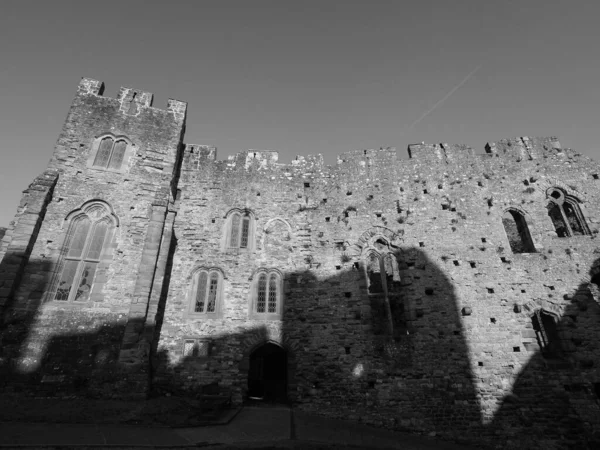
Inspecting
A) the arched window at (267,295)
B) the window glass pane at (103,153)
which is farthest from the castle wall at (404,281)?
the window glass pane at (103,153)

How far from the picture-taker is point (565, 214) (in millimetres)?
13672

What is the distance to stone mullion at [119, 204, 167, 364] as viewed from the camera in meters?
9.78

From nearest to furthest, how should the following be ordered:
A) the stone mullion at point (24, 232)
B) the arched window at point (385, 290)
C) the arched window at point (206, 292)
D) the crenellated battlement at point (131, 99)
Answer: the stone mullion at point (24, 232)
the arched window at point (385, 290)
the arched window at point (206, 292)
the crenellated battlement at point (131, 99)

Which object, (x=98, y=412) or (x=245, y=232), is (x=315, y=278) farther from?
(x=98, y=412)

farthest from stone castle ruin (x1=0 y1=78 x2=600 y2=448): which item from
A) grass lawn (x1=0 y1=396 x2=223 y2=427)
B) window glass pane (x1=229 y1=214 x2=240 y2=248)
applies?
grass lawn (x1=0 y1=396 x2=223 y2=427)

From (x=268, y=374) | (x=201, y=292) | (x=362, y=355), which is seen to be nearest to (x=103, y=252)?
(x=201, y=292)

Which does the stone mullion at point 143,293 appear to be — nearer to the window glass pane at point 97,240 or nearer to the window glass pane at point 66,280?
the window glass pane at point 97,240

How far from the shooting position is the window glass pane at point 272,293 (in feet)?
41.0

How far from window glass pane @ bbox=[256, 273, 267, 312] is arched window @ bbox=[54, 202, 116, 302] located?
573 centimetres

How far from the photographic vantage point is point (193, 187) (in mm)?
14766

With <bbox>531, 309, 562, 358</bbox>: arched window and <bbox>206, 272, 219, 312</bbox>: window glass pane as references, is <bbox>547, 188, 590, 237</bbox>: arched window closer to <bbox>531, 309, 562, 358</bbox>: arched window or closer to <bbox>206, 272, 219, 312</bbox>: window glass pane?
<bbox>531, 309, 562, 358</bbox>: arched window

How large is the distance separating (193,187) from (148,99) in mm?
4836

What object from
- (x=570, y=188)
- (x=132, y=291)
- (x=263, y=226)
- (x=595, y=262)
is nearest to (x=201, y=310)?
(x=132, y=291)

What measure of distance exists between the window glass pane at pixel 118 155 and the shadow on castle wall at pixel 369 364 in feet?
15.4
